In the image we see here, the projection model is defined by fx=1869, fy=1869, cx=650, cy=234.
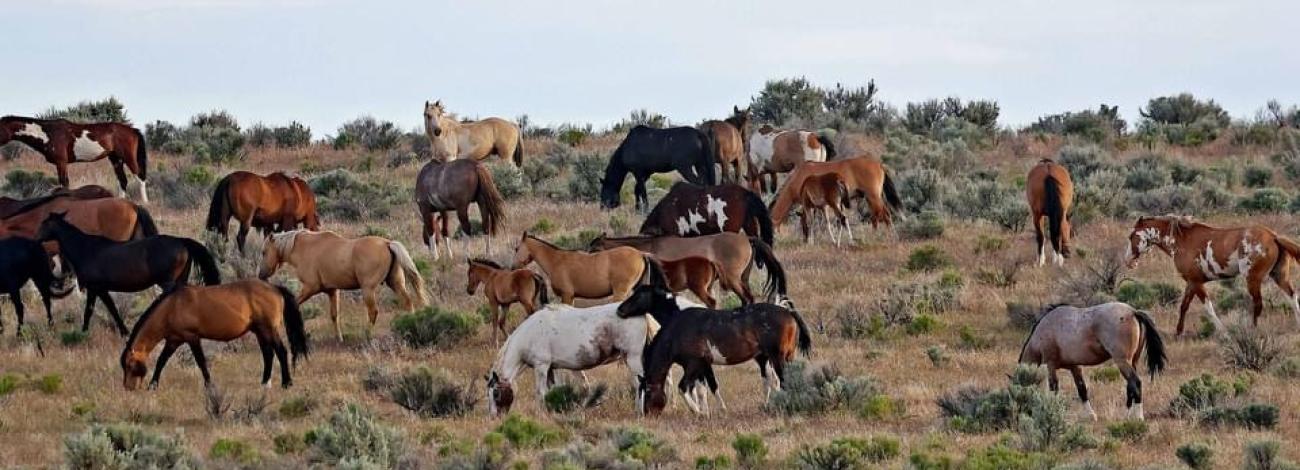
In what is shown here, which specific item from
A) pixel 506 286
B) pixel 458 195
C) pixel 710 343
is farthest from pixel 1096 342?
pixel 458 195

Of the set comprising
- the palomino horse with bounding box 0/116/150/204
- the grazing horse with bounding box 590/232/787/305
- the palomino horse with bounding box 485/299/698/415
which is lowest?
the palomino horse with bounding box 485/299/698/415

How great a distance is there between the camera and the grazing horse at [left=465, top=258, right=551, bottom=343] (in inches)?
724

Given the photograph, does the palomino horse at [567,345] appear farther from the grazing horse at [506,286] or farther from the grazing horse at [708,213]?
the grazing horse at [708,213]

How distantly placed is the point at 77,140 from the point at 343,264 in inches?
421

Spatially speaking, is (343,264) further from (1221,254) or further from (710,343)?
(1221,254)

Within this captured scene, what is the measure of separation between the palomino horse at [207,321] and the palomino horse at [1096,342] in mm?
6478

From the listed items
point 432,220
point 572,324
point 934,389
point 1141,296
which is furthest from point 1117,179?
point 572,324

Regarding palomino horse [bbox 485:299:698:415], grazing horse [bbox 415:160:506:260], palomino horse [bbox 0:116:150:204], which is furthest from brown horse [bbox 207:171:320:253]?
palomino horse [bbox 485:299:698:415]

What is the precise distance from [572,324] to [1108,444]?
450cm

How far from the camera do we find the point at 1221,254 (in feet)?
62.0

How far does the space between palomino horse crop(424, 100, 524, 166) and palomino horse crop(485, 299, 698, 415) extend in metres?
13.8

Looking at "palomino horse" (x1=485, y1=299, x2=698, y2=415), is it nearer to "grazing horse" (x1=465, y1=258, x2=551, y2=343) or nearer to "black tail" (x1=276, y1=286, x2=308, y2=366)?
"black tail" (x1=276, y1=286, x2=308, y2=366)

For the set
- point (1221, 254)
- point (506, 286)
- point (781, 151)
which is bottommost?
point (506, 286)

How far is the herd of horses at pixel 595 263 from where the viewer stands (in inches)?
588
